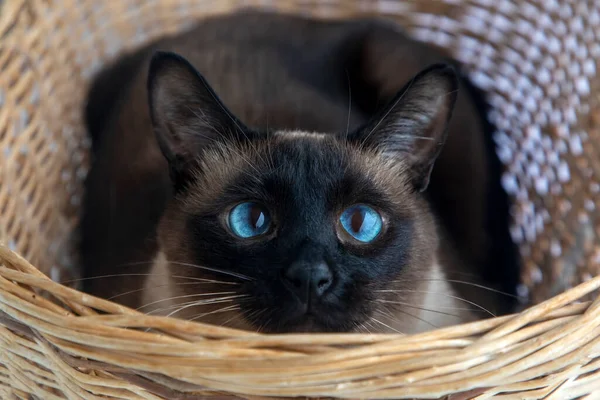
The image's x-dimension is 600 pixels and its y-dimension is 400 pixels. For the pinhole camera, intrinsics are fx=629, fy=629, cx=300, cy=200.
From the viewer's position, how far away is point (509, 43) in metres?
2.09

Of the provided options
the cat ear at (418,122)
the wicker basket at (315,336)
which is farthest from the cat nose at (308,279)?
the cat ear at (418,122)

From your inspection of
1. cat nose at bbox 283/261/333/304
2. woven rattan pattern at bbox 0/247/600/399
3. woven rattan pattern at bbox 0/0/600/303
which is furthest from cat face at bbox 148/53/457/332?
woven rattan pattern at bbox 0/0/600/303

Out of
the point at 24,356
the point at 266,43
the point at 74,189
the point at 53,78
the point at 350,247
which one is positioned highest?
the point at 53,78

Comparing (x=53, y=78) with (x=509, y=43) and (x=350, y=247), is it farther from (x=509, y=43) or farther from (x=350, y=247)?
(x=509, y=43)

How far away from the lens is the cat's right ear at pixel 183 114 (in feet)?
4.22

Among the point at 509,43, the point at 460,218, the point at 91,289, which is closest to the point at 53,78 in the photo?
the point at 91,289

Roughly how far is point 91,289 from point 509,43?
5.01 ft

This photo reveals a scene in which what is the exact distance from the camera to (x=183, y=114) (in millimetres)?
1374

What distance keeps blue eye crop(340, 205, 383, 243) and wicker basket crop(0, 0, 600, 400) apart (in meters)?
0.32

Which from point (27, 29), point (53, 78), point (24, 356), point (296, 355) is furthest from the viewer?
point (53, 78)

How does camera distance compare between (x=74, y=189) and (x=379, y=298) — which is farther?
(x=74, y=189)

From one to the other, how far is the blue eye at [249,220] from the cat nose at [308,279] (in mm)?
155

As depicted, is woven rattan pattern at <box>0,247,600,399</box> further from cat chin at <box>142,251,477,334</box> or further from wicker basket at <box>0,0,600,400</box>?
cat chin at <box>142,251,477,334</box>

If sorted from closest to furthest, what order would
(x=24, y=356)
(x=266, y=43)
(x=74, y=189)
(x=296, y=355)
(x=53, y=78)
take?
(x=296, y=355), (x=24, y=356), (x=53, y=78), (x=74, y=189), (x=266, y=43)
